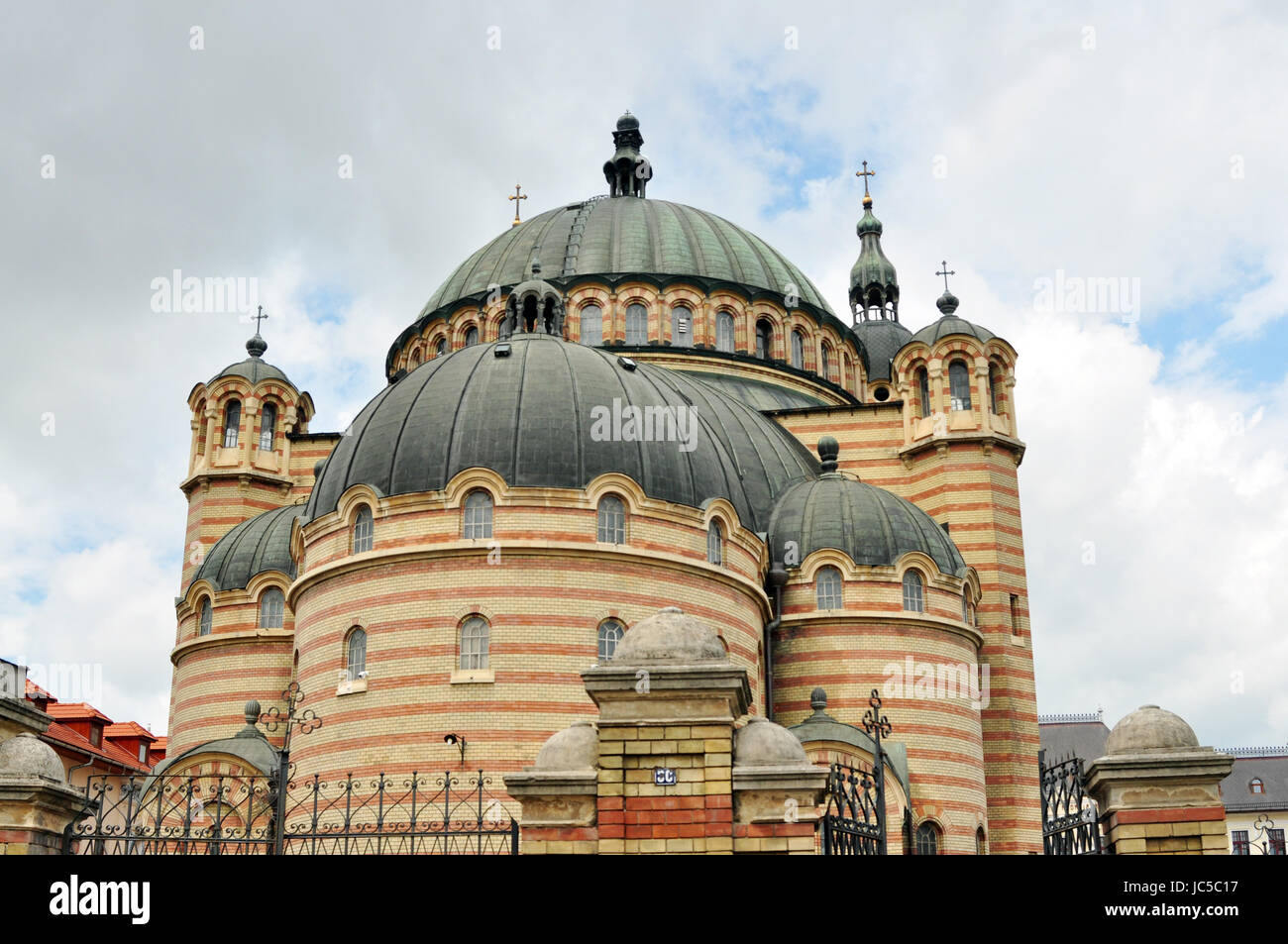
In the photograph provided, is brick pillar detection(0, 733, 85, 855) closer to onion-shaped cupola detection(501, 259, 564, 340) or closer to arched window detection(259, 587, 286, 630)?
arched window detection(259, 587, 286, 630)

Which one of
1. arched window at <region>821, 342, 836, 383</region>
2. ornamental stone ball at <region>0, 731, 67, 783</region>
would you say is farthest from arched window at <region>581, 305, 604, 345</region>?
ornamental stone ball at <region>0, 731, 67, 783</region>

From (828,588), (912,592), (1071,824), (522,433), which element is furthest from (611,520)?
(1071,824)

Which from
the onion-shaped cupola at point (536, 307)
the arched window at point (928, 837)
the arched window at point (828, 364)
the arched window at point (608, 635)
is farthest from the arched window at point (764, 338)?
the arched window at point (608, 635)

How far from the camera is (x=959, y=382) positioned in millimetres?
40875

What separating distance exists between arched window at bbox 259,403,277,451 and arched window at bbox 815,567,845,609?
17.4 meters

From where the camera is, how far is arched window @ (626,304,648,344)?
45.1m

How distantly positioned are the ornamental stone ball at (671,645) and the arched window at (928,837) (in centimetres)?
2072

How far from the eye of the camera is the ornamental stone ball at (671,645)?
13016 millimetres

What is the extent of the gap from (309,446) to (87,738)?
17785 millimetres
